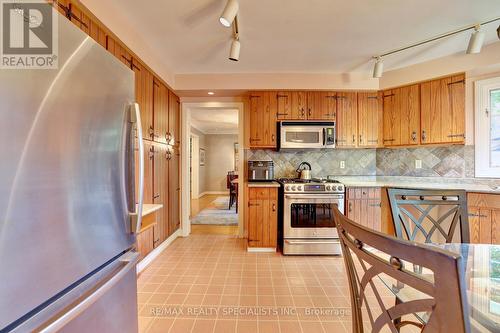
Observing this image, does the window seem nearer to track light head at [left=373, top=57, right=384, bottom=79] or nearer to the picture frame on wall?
track light head at [left=373, top=57, right=384, bottom=79]

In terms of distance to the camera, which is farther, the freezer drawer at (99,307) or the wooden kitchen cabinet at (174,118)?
the wooden kitchen cabinet at (174,118)

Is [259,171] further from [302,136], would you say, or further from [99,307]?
[99,307]

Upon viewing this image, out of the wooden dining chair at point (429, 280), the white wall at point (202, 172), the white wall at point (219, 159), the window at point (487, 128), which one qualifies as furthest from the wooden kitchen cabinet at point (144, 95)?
the white wall at point (219, 159)

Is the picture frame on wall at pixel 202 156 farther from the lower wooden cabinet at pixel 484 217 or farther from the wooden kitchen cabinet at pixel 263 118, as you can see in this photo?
the lower wooden cabinet at pixel 484 217

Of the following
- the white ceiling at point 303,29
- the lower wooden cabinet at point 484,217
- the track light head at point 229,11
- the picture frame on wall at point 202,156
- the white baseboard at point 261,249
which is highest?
the white ceiling at point 303,29

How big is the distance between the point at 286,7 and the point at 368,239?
1938mm

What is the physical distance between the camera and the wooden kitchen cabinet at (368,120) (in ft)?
10.4

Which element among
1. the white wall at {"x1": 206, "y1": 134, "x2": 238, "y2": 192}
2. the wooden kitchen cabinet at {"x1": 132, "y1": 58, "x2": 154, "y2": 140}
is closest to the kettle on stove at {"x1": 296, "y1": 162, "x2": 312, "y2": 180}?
the wooden kitchen cabinet at {"x1": 132, "y1": 58, "x2": 154, "y2": 140}

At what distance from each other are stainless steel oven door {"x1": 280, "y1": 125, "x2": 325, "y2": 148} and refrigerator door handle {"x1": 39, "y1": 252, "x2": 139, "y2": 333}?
2.45m

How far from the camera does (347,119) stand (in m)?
3.18

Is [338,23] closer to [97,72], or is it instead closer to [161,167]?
[97,72]

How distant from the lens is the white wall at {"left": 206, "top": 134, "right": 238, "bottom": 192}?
8164mm

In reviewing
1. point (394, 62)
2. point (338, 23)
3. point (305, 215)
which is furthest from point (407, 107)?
point (305, 215)

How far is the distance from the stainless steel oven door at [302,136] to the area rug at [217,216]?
6.90ft
